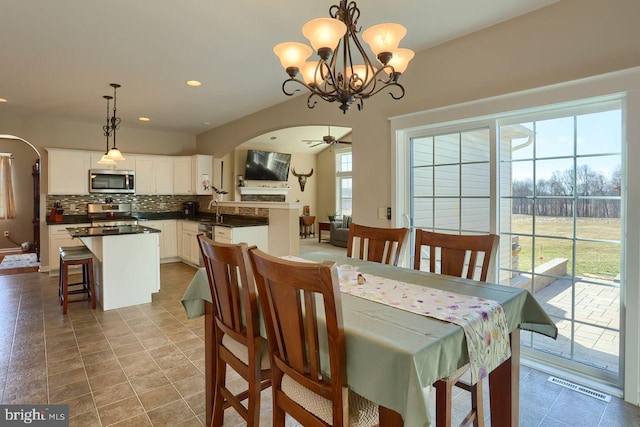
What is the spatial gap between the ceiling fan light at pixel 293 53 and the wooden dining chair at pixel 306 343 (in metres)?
1.12

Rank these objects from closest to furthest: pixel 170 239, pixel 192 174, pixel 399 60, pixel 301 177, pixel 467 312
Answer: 1. pixel 467 312
2. pixel 399 60
3. pixel 170 239
4. pixel 192 174
5. pixel 301 177

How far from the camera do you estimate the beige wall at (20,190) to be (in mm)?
8016

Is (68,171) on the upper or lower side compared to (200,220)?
upper

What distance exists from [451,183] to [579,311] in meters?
1.35

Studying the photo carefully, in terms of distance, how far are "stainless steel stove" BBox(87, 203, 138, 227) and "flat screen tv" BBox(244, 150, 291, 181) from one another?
11.0 feet

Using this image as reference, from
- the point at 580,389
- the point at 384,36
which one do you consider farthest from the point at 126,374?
the point at 580,389

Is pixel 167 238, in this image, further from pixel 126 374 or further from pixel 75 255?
pixel 126 374

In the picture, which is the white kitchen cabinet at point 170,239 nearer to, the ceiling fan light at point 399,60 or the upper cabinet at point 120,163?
the upper cabinet at point 120,163

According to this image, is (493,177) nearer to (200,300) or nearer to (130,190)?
(200,300)

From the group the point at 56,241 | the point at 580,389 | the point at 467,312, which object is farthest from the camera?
the point at 56,241

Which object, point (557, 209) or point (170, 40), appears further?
point (170, 40)

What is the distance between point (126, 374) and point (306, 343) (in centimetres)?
196

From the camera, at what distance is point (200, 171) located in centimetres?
662

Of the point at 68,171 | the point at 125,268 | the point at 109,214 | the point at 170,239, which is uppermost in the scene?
the point at 68,171
